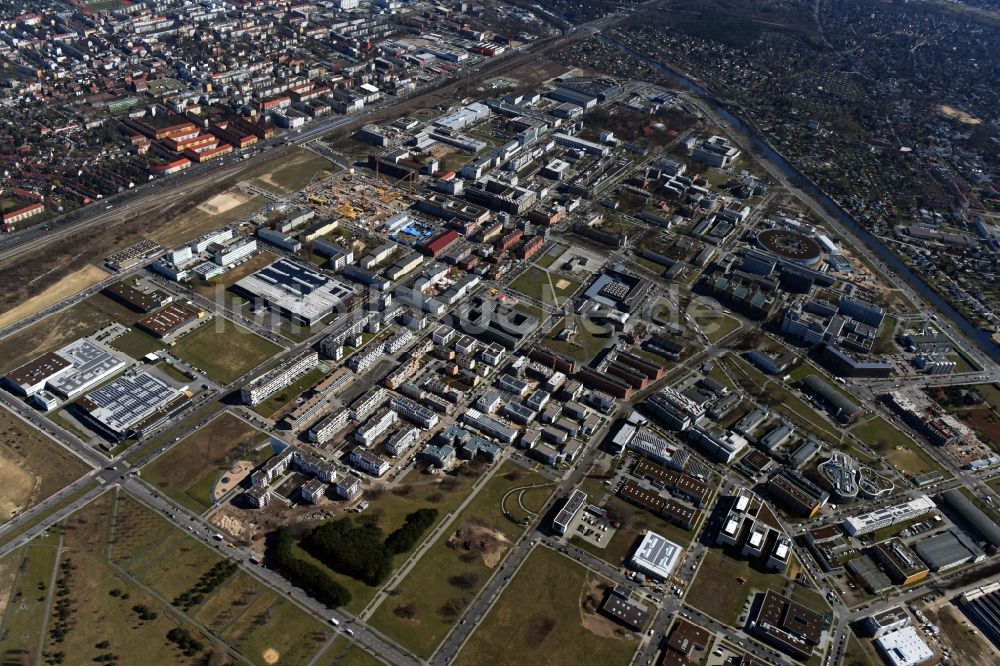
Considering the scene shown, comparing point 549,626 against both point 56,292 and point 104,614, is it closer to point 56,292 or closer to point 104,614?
point 104,614

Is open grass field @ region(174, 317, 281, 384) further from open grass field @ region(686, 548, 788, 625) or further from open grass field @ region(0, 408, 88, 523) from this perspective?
open grass field @ region(686, 548, 788, 625)

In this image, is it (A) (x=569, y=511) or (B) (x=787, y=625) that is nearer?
(B) (x=787, y=625)

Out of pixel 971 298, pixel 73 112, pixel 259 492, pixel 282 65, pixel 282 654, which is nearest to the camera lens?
pixel 282 654

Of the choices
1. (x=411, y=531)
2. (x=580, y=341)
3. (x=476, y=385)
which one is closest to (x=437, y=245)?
(x=580, y=341)

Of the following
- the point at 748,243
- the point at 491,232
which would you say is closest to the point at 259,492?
the point at 491,232

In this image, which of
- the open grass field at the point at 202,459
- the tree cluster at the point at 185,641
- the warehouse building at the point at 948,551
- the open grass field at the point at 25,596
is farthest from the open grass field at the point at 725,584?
the open grass field at the point at 25,596

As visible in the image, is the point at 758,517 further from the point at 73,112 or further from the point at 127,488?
the point at 73,112

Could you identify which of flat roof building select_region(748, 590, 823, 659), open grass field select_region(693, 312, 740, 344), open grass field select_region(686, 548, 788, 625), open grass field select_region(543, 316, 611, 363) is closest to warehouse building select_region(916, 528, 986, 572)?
flat roof building select_region(748, 590, 823, 659)
